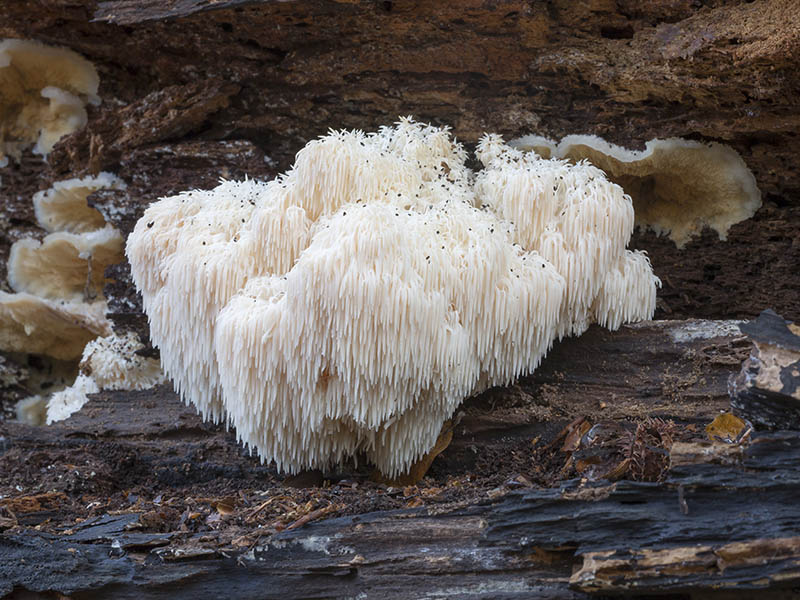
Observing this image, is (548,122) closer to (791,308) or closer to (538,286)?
(538,286)

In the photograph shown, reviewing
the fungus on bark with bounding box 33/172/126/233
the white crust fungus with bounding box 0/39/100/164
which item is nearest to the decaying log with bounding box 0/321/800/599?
the fungus on bark with bounding box 33/172/126/233

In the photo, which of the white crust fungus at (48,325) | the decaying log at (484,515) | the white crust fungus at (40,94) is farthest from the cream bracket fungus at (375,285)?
Result: the white crust fungus at (40,94)

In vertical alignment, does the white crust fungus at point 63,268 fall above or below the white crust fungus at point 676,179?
below

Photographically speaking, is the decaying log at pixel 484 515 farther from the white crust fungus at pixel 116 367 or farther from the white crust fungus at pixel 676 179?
the white crust fungus at pixel 676 179

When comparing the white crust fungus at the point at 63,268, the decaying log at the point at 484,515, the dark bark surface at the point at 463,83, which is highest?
the dark bark surface at the point at 463,83

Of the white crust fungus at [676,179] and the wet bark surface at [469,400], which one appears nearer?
the wet bark surface at [469,400]

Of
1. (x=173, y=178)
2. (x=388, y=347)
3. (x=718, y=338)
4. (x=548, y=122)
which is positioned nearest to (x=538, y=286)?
(x=388, y=347)

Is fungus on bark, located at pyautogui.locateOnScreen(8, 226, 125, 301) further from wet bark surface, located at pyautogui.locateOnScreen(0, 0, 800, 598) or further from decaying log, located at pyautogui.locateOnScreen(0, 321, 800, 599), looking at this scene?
decaying log, located at pyautogui.locateOnScreen(0, 321, 800, 599)

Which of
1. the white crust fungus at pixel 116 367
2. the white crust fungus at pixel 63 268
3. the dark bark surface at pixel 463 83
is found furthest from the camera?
the white crust fungus at pixel 63 268
